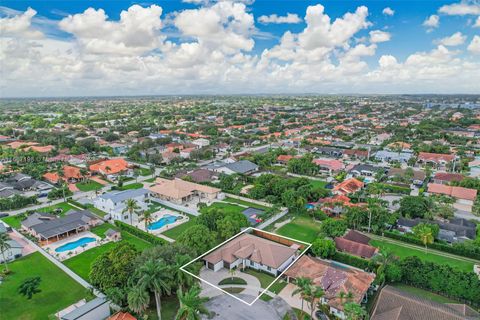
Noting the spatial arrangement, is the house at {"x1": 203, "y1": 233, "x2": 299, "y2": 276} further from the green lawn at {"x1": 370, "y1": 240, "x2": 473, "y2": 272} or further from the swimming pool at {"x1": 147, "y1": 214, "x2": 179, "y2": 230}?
the swimming pool at {"x1": 147, "y1": 214, "x2": 179, "y2": 230}

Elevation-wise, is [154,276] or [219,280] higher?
[154,276]

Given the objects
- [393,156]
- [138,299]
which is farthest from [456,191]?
[138,299]

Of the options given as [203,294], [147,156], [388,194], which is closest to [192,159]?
[147,156]

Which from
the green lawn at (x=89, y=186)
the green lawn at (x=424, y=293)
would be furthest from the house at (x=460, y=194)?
the green lawn at (x=89, y=186)

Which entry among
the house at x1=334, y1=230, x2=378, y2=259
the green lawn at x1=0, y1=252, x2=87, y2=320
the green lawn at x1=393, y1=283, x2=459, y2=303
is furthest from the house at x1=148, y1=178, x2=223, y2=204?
the green lawn at x1=393, y1=283, x2=459, y2=303

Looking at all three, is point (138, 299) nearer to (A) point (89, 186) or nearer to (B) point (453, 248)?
(B) point (453, 248)
